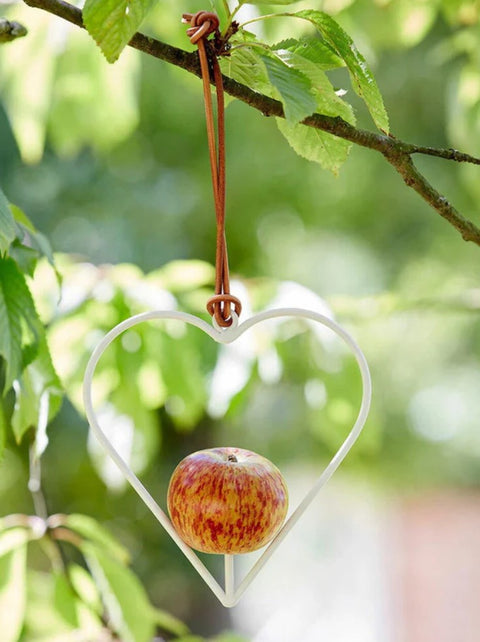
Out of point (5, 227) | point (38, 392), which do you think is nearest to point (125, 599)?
point (38, 392)

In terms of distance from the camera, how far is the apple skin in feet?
2.00

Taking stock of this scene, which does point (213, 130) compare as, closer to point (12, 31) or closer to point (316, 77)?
point (316, 77)

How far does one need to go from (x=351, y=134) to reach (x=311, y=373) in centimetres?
66

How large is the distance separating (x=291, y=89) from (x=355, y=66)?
0.07m

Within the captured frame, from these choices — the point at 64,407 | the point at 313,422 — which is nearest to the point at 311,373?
the point at 313,422

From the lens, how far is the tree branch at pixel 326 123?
58cm

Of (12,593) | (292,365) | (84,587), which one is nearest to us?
(12,593)

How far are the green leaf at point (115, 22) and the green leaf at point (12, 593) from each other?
729 millimetres

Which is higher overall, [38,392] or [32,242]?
[32,242]

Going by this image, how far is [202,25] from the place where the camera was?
0.56 meters

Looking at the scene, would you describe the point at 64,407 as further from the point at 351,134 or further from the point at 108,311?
the point at 351,134

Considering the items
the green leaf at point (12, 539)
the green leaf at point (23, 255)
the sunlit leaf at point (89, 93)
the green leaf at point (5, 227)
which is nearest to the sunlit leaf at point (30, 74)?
the sunlit leaf at point (89, 93)

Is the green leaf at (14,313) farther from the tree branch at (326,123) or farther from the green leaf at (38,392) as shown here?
the tree branch at (326,123)

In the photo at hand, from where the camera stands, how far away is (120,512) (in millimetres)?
3873
